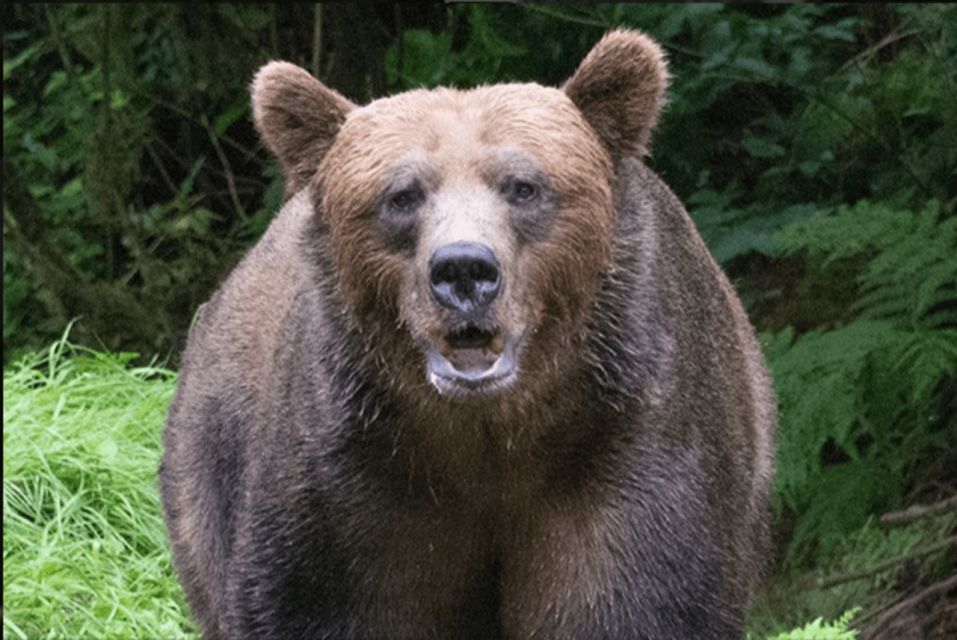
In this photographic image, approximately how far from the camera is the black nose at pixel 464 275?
476cm

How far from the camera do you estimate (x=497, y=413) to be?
17.6 feet

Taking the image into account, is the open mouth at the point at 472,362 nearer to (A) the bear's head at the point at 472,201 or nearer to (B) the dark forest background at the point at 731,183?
(A) the bear's head at the point at 472,201

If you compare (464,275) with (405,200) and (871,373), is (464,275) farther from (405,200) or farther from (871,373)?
(871,373)

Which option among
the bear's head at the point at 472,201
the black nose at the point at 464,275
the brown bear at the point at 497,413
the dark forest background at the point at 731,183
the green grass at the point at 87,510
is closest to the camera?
the black nose at the point at 464,275

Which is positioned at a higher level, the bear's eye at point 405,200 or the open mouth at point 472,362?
the bear's eye at point 405,200

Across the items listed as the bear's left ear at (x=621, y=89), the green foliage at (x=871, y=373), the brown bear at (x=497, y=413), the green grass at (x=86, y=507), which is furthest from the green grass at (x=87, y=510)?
the bear's left ear at (x=621, y=89)

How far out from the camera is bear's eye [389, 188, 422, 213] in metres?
5.07

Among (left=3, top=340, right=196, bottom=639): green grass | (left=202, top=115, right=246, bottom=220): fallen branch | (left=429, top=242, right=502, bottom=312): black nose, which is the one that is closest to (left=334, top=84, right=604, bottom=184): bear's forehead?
(left=429, top=242, right=502, bottom=312): black nose

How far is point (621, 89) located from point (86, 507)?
149 inches

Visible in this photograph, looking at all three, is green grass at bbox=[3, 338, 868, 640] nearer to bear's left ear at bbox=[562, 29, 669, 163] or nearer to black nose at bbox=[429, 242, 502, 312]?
bear's left ear at bbox=[562, 29, 669, 163]

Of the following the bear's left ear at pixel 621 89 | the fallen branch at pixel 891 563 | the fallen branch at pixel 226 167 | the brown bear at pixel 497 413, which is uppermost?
the bear's left ear at pixel 621 89

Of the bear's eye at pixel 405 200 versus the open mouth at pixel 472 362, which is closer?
the open mouth at pixel 472 362

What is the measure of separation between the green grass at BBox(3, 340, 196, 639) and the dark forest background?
1.63 m

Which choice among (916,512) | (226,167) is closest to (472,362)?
(916,512)
